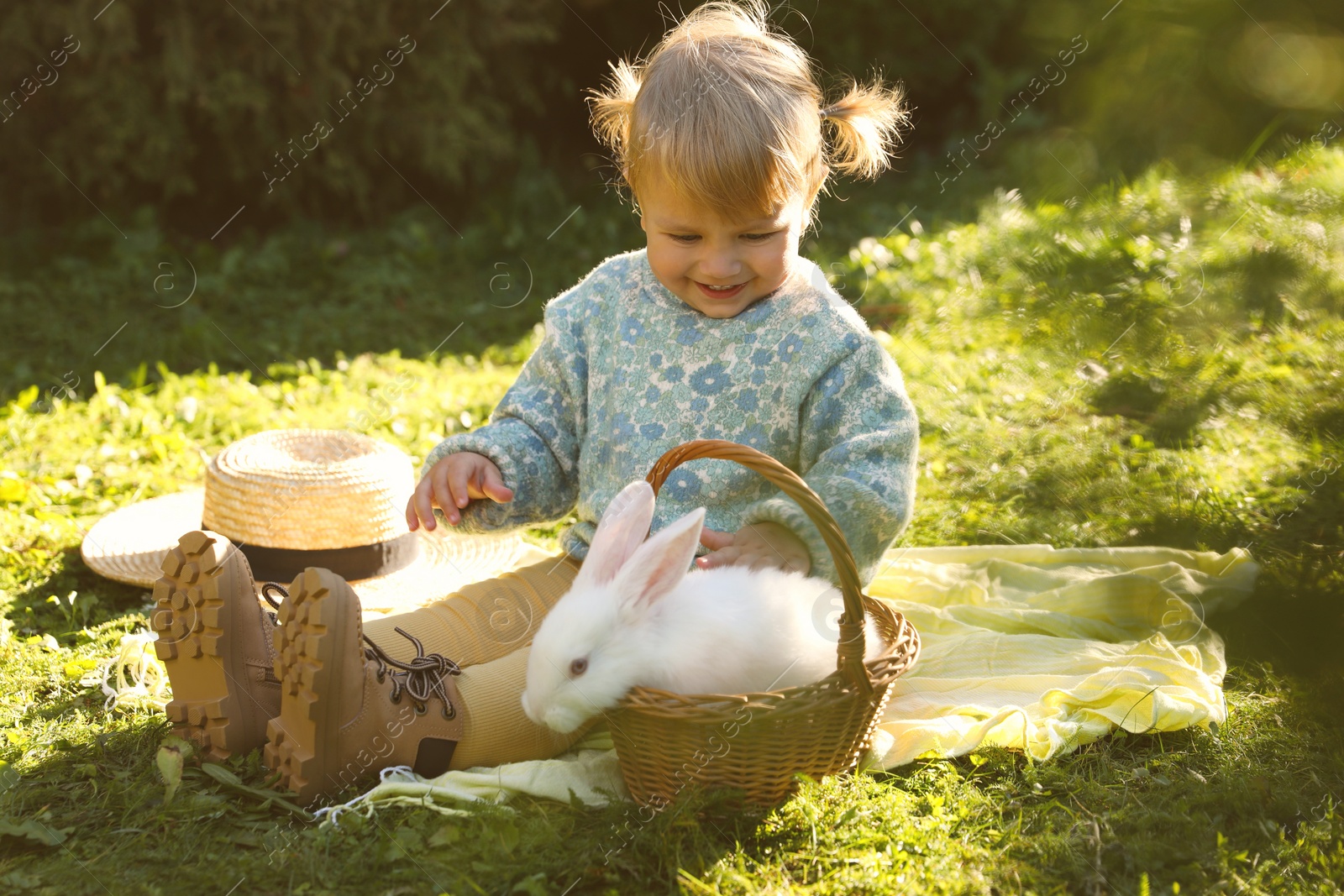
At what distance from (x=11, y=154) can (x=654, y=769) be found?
4.86 m

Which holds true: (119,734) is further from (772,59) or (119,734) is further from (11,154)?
(11,154)

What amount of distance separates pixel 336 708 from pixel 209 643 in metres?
0.26

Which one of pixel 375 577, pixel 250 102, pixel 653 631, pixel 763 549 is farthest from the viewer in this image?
pixel 250 102

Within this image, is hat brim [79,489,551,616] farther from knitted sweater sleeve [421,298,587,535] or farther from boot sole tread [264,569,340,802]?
boot sole tread [264,569,340,802]

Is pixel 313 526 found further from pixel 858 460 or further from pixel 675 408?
pixel 858 460

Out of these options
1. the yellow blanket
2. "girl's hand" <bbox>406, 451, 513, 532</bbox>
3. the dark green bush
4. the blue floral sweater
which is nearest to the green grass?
the yellow blanket

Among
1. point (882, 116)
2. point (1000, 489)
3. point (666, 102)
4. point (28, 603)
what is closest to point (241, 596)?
point (28, 603)

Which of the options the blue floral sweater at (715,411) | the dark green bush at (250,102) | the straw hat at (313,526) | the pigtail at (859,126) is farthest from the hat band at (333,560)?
the dark green bush at (250,102)

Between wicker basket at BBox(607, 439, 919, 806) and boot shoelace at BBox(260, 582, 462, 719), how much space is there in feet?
1.30

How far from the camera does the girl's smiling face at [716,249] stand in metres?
2.13

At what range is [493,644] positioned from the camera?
2324 millimetres

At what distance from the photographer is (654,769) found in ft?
5.83

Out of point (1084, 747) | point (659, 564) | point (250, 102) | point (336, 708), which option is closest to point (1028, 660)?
point (1084, 747)

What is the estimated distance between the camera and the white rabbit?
5.74ft
